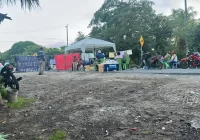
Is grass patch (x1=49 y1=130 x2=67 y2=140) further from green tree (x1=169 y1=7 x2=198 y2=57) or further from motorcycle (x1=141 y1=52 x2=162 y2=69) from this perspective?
green tree (x1=169 y1=7 x2=198 y2=57)

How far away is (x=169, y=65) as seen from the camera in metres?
19.3

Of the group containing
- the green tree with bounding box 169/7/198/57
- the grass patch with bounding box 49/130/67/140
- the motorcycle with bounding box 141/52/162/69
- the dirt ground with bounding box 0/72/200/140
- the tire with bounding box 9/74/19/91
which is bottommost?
the grass patch with bounding box 49/130/67/140

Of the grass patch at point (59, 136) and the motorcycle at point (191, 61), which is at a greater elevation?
the motorcycle at point (191, 61)

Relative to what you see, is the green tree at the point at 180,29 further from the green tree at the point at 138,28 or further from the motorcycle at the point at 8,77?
the motorcycle at the point at 8,77

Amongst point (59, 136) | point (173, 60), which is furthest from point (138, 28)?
point (59, 136)

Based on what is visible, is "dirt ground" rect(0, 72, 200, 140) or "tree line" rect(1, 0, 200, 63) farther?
"tree line" rect(1, 0, 200, 63)

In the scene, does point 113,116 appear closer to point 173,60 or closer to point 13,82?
point 13,82

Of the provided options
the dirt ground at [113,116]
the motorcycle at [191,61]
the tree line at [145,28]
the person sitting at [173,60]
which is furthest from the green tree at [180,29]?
the dirt ground at [113,116]

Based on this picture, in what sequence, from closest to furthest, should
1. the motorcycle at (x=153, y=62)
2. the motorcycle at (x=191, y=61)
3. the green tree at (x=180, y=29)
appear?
the motorcycle at (x=191, y=61) → the motorcycle at (x=153, y=62) → the green tree at (x=180, y=29)

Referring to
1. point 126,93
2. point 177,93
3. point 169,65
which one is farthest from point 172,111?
point 169,65

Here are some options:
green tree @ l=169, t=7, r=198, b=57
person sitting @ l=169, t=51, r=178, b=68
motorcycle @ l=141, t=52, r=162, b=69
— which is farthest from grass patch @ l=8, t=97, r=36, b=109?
green tree @ l=169, t=7, r=198, b=57

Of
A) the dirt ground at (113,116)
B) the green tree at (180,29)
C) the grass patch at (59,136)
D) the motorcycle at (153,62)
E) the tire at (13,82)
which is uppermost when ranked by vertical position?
the green tree at (180,29)

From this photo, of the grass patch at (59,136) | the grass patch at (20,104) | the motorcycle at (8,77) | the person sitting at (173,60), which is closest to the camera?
the grass patch at (59,136)

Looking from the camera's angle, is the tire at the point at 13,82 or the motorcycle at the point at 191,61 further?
the motorcycle at the point at 191,61
